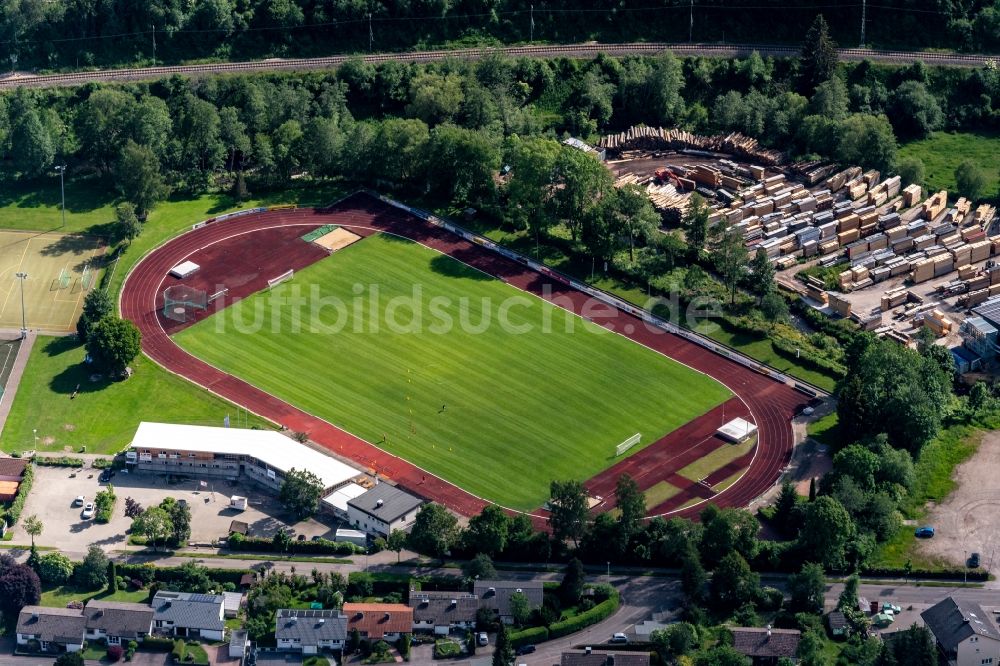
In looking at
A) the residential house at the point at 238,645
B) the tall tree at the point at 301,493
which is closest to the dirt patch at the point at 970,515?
the tall tree at the point at 301,493

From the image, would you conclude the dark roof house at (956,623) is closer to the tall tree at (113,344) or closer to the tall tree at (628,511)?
the tall tree at (628,511)

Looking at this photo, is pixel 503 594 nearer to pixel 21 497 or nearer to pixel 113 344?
pixel 21 497

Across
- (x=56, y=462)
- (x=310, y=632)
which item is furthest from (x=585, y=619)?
(x=56, y=462)

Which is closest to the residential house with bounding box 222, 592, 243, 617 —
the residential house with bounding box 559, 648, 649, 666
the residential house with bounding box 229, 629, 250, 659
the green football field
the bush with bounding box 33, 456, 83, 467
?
the residential house with bounding box 229, 629, 250, 659

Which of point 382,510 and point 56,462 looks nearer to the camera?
point 382,510

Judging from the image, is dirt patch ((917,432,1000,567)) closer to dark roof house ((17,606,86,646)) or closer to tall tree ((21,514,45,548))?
dark roof house ((17,606,86,646))

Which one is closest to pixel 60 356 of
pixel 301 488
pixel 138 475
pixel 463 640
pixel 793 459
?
pixel 138 475
